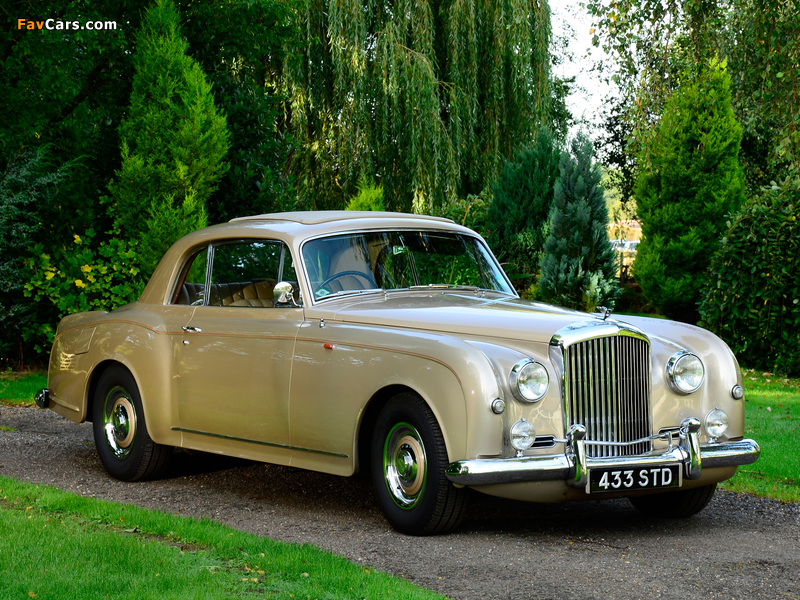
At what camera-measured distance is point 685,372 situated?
5727 millimetres

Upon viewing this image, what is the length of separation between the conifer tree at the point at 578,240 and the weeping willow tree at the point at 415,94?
9.80ft

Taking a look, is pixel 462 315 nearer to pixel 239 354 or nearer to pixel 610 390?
pixel 610 390

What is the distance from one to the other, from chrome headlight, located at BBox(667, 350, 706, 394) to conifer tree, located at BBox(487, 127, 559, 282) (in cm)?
1114

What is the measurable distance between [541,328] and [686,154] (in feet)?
40.4

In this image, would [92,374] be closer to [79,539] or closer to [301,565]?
[79,539]

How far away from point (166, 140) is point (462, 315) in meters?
7.78

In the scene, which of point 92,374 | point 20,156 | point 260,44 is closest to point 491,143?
point 260,44

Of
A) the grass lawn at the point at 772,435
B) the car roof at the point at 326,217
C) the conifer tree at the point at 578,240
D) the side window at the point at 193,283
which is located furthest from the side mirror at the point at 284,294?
the conifer tree at the point at 578,240

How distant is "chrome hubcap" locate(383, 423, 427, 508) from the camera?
5.40m

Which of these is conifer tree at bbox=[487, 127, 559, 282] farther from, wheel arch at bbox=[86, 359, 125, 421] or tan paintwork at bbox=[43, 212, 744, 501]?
wheel arch at bbox=[86, 359, 125, 421]

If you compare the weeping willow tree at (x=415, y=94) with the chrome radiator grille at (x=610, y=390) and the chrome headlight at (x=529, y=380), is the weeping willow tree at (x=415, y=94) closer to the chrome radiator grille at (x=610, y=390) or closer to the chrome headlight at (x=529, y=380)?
the chrome radiator grille at (x=610, y=390)

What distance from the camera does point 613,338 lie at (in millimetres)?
5520

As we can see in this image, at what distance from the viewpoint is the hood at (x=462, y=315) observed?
5.51 m

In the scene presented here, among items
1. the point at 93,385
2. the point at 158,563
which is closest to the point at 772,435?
the point at 93,385
